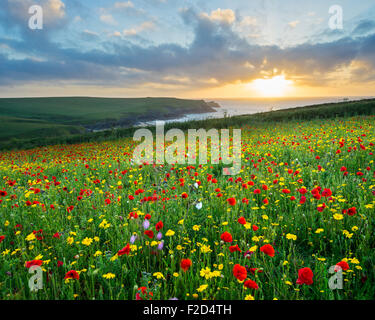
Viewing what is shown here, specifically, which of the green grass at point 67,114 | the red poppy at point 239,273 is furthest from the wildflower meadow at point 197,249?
the green grass at point 67,114

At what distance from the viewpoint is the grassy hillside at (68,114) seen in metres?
48.8

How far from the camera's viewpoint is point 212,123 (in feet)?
63.5

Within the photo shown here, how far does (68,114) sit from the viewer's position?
8394cm

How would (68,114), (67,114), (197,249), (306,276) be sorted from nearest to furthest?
(306,276) < (197,249) < (67,114) < (68,114)

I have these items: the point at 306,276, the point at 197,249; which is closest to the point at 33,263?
the point at 197,249

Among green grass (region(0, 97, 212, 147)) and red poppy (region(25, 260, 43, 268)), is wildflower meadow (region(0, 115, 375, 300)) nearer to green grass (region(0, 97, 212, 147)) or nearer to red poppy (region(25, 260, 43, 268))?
red poppy (region(25, 260, 43, 268))

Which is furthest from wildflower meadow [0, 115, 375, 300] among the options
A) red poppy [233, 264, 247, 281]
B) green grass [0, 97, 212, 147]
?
green grass [0, 97, 212, 147]

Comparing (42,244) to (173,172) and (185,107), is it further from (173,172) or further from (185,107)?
(185,107)

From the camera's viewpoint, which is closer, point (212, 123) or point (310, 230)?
point (310, 230)

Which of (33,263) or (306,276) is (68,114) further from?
(306,276)

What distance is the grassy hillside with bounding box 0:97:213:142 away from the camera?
48.8 meters

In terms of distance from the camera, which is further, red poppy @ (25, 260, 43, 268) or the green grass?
the green grass

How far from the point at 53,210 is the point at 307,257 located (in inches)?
Result: 131
